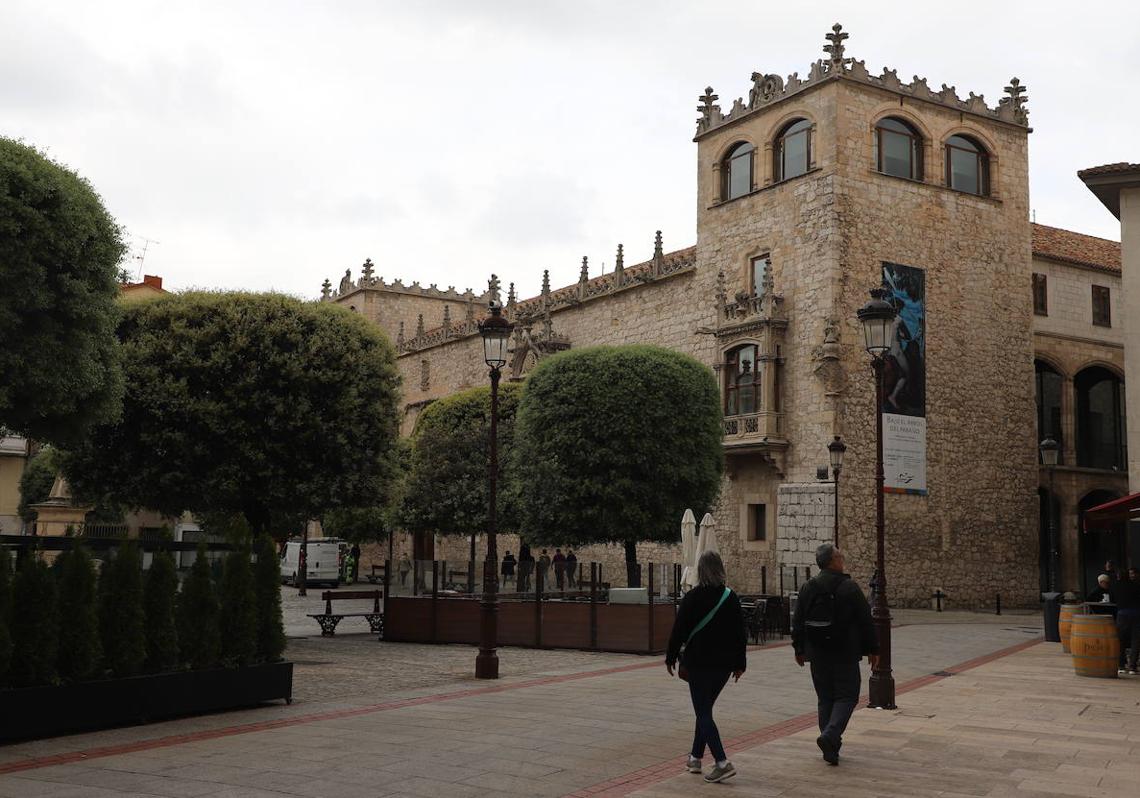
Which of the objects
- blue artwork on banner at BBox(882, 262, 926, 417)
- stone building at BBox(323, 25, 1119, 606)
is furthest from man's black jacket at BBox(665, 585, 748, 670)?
blue artwork on banner at BBox(882, 262, 926, 417)

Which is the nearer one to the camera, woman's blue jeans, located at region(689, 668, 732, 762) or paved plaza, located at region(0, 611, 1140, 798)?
paved plaza, located at region(0, 611, 1140, 798)

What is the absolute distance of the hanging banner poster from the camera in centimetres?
3080

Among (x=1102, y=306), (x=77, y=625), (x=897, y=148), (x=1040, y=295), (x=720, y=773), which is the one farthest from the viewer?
(x=1102, y=306)

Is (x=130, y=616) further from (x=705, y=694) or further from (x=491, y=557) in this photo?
(x=491, y=557)

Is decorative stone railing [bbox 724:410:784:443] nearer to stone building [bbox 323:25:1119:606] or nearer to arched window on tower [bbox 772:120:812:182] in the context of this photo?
stone building [bbox 323:25:1119:606]

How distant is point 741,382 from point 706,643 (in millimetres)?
25458

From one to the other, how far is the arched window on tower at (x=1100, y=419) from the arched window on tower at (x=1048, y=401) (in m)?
0.69

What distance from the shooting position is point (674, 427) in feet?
97.7

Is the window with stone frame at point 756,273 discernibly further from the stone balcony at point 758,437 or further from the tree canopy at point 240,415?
the tree canopy at point 240,415

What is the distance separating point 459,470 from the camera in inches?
1501

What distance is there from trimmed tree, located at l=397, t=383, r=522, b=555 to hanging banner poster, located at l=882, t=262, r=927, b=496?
12143 mm

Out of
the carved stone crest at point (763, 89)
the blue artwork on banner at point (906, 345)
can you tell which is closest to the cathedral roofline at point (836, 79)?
the carved stone crest at point (763, 89)

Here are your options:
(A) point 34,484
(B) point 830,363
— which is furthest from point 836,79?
(A) point 34,484

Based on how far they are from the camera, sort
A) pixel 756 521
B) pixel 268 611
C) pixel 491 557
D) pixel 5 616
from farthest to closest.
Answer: pixel 756 521 < pixel 491 557 < pixel 268 611 < pixel 5 616
